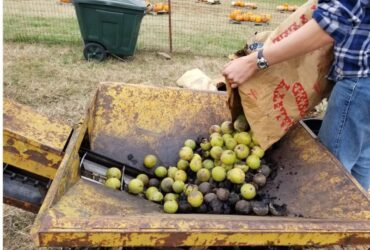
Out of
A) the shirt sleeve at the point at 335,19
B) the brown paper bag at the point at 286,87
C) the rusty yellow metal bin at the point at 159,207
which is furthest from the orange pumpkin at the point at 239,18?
the shirt sleeve at the point at 335,19

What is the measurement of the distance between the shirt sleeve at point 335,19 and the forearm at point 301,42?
30mm

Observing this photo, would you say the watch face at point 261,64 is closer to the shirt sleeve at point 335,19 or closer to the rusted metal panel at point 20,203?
the shirt sleeve at point 335,19

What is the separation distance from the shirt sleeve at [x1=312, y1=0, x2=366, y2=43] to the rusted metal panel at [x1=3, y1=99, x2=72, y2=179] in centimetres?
167

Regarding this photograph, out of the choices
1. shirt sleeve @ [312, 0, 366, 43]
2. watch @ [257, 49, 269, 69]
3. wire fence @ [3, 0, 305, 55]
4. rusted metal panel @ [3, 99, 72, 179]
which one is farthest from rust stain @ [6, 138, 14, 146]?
wire fence @ [3, 0, 305, 55]

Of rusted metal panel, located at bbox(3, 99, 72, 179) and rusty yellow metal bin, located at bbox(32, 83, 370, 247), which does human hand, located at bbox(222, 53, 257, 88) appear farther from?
rusted metal panel, located at bbox(3, 99, 72, 179)

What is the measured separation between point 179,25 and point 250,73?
8925 millimetres

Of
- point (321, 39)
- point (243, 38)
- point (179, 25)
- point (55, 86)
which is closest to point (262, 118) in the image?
point (321, 39)

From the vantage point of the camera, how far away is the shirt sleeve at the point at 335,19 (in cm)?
213

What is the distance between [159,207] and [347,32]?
1.46 m

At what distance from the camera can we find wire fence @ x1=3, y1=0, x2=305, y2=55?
28.8 feet

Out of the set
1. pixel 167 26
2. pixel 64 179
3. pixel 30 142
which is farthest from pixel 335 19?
pixel 167 26

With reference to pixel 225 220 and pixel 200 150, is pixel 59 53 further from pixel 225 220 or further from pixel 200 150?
pixel 225 220

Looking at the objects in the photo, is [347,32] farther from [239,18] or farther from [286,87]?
[239,18]

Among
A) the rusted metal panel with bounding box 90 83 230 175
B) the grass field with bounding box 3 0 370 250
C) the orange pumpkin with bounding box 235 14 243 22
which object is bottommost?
the orange pumpkin with bounding box 235 14 243 22
